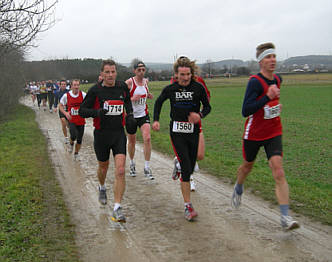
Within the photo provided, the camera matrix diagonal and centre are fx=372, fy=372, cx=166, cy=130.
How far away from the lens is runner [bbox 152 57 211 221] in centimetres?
554

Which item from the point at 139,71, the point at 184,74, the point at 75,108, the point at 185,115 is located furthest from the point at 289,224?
the point at 75,108

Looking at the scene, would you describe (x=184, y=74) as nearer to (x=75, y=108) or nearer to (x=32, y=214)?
(x=32, y=214)

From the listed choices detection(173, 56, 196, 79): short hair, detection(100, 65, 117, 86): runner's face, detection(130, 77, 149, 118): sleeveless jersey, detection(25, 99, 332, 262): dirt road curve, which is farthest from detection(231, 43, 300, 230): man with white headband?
detection(130, 77, 149, 118): sleeveless jersey

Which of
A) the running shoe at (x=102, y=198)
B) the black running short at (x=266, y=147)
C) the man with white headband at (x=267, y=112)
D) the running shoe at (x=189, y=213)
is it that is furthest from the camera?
the running shoe at (x=102, y=198)

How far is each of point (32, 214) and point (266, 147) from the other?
3696 millimetres

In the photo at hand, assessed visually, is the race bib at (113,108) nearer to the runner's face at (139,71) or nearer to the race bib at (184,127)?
the race bib at (184,127)

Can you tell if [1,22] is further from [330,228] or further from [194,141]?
[330,228]

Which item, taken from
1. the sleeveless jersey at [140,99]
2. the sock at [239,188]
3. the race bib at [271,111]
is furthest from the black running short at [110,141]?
the sleeveless jersey at [140,99]

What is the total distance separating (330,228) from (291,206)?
3.36ft

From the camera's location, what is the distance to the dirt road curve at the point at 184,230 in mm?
4281

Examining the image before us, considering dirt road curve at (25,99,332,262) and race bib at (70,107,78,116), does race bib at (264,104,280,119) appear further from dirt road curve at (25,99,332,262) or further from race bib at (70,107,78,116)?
race bib at (70,107,78,116)

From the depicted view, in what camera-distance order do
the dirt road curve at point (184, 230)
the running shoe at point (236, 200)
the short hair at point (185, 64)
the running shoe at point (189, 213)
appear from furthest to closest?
the running shoe at point (236, 200)
the short hair at point (185, 64)
the running shoe at point (189, 213)
the dirt road curve at point (184, 230)

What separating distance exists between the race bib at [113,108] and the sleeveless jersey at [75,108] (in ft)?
15.8

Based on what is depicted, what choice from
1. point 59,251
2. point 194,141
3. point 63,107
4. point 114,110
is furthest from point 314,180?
point 63,107
